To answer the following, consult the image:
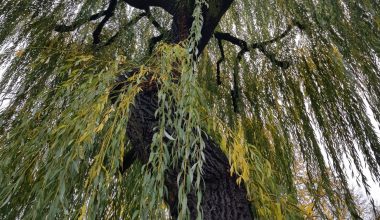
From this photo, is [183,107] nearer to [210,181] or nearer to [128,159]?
[210,181]

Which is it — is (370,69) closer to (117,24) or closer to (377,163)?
(377,163)

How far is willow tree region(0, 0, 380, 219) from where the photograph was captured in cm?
119

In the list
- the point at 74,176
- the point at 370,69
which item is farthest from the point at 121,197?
the point at 370,69

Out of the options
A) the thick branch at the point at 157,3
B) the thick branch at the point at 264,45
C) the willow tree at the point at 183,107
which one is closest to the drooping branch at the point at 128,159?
the willow tree at the point at 183,107

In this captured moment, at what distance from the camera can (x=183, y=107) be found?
4.08ft

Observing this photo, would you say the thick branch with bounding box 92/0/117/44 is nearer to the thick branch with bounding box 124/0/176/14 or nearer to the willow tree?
the willow tree

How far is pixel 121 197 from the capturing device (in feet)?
5.19

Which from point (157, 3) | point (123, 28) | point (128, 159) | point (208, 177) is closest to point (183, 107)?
point (208, 177)

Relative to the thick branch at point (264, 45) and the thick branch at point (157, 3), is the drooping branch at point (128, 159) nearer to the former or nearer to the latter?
the thick branch at point (157, 3)

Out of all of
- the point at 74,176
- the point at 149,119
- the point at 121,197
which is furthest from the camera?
the point at 121,197

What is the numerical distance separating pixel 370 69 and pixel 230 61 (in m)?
0.96

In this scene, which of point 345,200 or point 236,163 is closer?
point 236,163

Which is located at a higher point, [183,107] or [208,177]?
[183,107]

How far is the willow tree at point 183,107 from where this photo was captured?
46.9 inches
